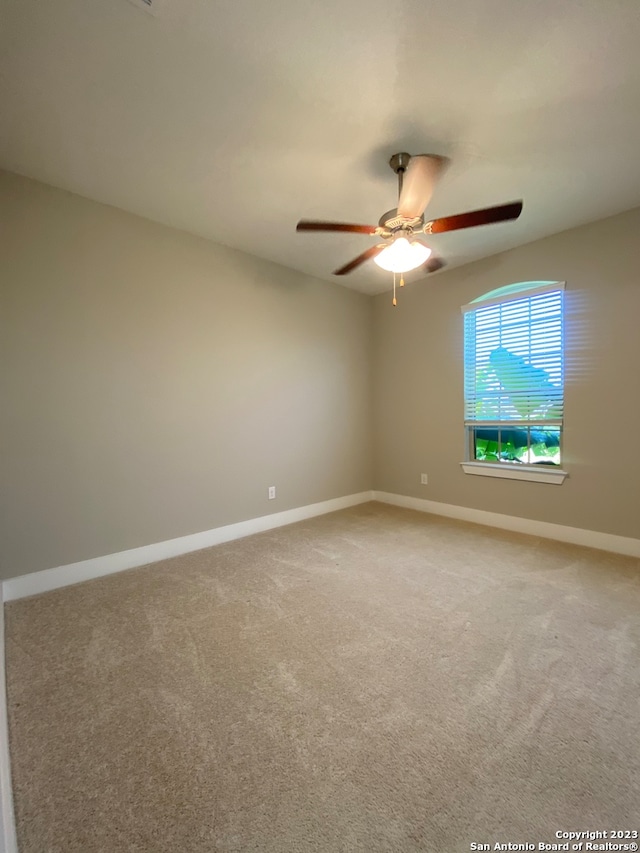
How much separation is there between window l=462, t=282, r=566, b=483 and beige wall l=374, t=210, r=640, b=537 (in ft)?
0.31

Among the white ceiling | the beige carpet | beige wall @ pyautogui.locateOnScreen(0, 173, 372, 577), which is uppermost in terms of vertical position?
the white ceiling

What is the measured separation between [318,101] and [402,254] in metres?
0.85

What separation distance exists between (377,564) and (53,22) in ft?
10.8

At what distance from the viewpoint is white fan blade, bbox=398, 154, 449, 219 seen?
5.58 feet

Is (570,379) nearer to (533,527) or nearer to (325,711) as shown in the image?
(533,527)

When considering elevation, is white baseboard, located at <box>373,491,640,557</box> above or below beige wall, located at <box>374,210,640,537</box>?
below

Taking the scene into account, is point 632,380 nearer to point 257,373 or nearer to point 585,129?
point 585,129

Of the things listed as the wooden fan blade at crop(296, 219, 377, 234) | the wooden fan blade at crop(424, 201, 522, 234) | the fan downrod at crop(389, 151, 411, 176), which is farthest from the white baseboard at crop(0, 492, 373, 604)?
the fan downrod at crop(389, 151, 411, 176)

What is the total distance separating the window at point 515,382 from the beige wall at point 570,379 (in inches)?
3.7

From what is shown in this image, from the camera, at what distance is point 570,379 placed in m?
3.12

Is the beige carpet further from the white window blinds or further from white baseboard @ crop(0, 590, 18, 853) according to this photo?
the white window blinds

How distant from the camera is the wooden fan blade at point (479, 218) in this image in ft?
5.95

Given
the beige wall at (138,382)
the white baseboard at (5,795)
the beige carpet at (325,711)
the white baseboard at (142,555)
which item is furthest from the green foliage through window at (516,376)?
the white baseboard at (5,795)

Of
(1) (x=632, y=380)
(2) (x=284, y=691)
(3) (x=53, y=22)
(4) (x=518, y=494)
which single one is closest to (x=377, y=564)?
(2) (x=284, y=691)
